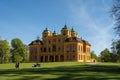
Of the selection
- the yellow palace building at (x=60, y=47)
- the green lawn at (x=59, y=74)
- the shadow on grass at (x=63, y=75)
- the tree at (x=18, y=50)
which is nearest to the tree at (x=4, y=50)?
the tree at (x=18, y=50)

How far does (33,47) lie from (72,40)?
19.6 meters

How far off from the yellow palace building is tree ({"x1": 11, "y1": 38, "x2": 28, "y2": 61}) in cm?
747

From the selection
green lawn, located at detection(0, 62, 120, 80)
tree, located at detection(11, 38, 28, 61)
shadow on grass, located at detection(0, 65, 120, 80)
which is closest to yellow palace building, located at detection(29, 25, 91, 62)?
tree, located at detection(11, 38, 28, 61)

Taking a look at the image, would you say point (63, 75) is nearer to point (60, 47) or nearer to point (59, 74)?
point (59, 74)

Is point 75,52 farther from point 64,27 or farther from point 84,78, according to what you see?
point 84,78

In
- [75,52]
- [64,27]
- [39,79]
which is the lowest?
[39,79]

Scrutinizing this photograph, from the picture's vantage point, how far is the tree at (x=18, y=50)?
11906 cm

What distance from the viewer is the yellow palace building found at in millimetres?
104681

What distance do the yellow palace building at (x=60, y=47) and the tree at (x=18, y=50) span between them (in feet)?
24.5

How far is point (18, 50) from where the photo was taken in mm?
123250

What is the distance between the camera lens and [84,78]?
Result: 95.7 feet

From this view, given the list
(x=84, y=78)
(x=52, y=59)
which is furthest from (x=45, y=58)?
(x=84, y=78)

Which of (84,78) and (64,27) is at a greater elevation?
(64,27)

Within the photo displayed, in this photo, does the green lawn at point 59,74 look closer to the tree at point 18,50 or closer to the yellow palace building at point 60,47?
the yellow palace building at point 60,47
